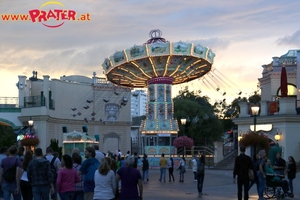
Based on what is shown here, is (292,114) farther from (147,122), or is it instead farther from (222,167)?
(147,122)

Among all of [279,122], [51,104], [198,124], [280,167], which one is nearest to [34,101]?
[51,104]

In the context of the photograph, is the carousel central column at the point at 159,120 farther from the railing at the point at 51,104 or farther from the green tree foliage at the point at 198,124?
the green tree foliage at the point at 198,124

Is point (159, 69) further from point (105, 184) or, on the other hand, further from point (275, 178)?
point (105, 184)

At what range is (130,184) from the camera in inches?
455

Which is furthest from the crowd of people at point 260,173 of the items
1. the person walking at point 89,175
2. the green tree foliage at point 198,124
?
the green tree foliage at point 198,124

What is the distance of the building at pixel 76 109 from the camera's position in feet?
179

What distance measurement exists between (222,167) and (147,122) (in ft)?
31.7

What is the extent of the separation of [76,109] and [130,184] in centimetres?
4714

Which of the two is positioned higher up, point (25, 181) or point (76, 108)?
point (76, 108)

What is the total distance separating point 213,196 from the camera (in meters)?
22.0

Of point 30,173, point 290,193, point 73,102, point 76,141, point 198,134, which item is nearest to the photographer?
point 30,173

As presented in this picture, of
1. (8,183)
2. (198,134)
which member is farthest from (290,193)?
(198,134)

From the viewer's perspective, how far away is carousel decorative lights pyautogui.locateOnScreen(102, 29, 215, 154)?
49.7 m

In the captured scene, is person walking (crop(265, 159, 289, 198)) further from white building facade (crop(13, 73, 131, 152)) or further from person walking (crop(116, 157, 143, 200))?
white building facade (crop(13, 73, 131, 152))
